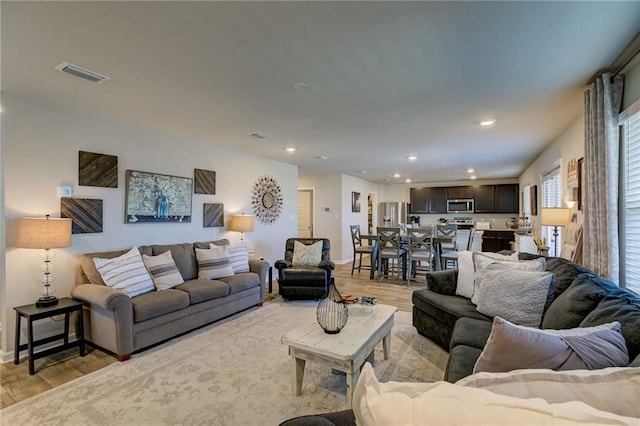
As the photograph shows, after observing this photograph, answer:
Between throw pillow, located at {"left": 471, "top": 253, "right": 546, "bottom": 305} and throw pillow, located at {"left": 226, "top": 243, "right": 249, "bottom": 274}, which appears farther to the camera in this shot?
throw pillow, located at {"left": 226, "top": 243, "right": 249, "bottom": 274}

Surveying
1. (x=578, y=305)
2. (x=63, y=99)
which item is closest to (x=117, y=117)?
(x=63, y=99)

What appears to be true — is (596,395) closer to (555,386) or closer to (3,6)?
(555,386)

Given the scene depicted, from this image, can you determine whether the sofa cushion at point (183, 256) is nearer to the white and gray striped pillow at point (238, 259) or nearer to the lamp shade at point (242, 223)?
the white and gray striped pillow at point (238, 259)

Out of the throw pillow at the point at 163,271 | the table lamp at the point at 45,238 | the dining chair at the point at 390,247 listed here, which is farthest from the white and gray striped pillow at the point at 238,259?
the dining chair at the point at 390,247

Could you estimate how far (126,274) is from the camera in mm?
3080

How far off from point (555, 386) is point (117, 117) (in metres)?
4.14

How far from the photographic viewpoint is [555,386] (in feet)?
2.62

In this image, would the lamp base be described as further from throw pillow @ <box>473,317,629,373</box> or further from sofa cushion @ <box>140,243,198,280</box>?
throw pillow @ <box>473,317,629,373</box>

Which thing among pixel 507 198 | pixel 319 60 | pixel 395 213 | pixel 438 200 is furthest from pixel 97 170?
pixel 507 198

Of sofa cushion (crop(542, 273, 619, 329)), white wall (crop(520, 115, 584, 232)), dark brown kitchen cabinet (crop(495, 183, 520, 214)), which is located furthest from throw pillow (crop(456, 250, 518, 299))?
dark brown kitchen cabinet (crop(495, 183, 520, 214))

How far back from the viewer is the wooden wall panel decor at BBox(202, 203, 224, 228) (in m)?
4.65

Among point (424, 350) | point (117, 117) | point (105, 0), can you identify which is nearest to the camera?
point (105, 0)

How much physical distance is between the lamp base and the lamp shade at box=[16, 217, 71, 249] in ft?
1.66

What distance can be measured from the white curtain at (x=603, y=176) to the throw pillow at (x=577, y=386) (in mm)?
1970
